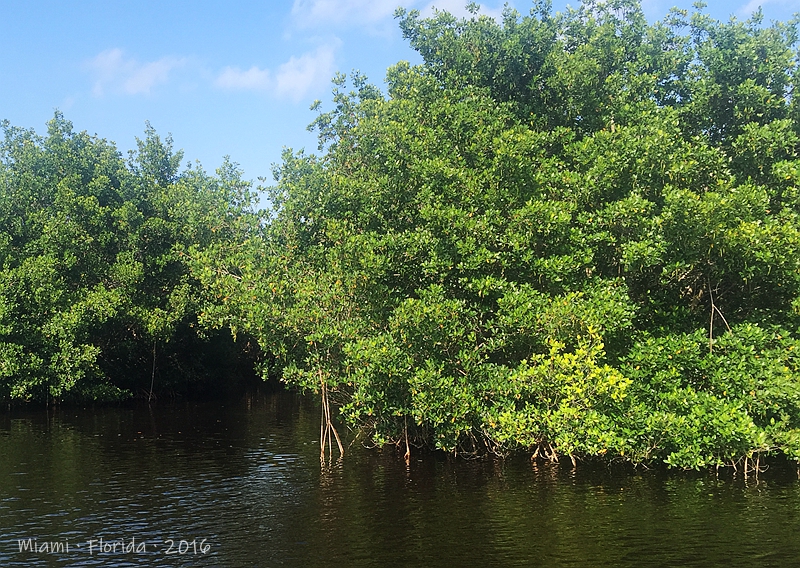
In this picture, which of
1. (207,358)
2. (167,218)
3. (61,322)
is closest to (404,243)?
(61,322)

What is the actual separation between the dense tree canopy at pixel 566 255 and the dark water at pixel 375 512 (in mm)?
1592

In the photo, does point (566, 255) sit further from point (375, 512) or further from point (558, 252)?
point (375, 512)

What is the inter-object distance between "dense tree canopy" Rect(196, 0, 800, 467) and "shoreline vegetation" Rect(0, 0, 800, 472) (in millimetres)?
83

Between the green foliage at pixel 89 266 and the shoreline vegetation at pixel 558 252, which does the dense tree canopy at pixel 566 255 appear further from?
the green foliage at pixel 89 266

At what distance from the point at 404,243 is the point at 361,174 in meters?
5.94

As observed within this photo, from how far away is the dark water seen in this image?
14.2 metres

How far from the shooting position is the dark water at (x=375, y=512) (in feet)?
46.5

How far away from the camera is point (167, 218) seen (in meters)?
47.2

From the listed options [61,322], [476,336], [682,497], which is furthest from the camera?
[61,322]

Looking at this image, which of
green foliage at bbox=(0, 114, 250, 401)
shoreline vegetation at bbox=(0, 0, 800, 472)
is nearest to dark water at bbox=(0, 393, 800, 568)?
shoreline vegetation at bbox=(0, 0, 800, 472)

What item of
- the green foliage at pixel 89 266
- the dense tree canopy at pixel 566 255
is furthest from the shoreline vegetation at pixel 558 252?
the green foliage at pixel 89 266

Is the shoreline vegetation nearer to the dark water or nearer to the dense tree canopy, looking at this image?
the dense tree canopy

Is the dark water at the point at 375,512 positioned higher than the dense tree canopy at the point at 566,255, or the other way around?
the dense tree canopy at the point at 566,255

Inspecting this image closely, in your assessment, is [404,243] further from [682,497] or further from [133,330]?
[133,330]
